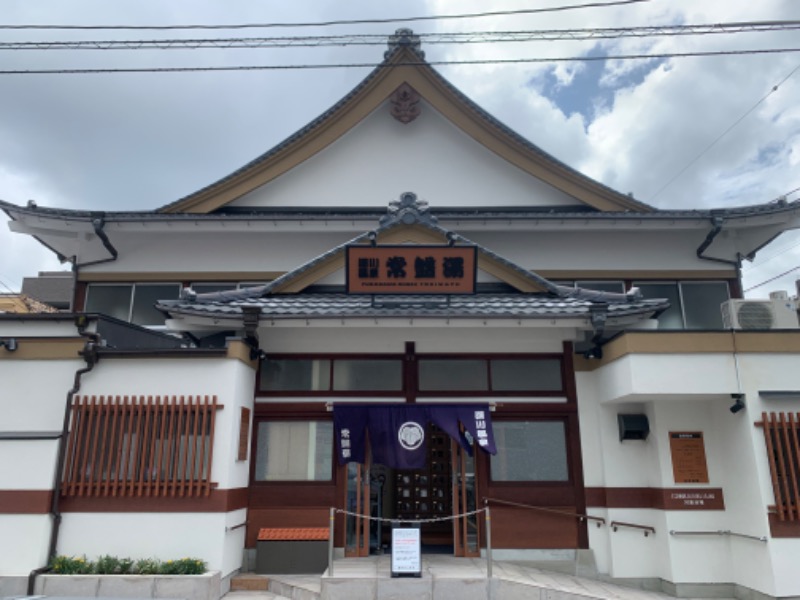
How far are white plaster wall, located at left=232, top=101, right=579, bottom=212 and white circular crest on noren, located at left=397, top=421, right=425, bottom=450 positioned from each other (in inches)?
239

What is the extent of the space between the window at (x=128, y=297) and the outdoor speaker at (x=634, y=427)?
10.0 meters

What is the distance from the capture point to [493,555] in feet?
32.8

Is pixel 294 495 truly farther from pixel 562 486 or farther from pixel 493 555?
pixel 562 486

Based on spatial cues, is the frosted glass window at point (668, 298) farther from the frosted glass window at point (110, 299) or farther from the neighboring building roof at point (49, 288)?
the neighboring building roof at point (49, 288)

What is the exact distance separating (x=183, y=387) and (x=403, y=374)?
3937 millimetres

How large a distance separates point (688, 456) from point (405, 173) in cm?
883

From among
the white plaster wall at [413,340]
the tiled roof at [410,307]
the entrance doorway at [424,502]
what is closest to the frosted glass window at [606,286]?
the tiled roof at [410,307]

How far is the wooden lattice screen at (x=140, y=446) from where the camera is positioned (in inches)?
349

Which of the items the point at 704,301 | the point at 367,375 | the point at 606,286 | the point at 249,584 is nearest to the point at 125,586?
the point at 249,584

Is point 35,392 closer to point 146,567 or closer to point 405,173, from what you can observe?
point 146,567

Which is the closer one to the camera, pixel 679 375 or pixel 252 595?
pixel 252 595

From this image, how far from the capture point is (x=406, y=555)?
8.43m

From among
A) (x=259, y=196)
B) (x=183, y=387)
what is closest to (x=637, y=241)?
(x=259, y=196)

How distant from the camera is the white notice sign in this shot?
8383mm
